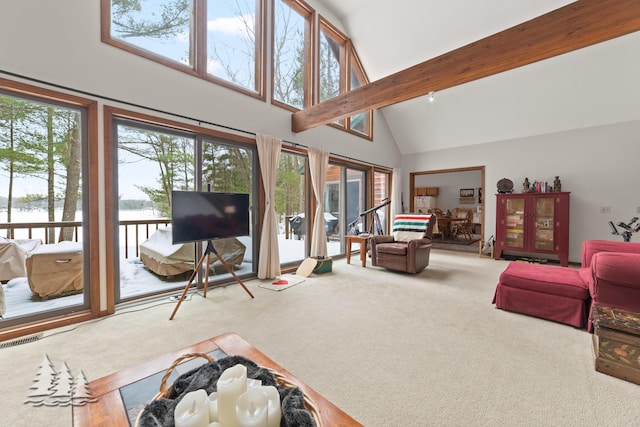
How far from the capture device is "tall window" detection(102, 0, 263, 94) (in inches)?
107

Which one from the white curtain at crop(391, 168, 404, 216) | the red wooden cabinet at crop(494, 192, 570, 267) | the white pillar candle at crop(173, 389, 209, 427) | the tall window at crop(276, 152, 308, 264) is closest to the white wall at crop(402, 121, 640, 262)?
the red wooden cabinet at crop(494, 192, 570, 267)

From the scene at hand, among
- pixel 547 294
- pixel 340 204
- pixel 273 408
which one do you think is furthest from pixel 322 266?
pixel 273 408

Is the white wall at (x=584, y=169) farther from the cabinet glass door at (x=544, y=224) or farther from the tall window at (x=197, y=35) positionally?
the tall window at (x=197, y=35)

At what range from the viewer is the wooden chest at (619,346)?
5.24 ft

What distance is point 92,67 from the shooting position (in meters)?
2.43

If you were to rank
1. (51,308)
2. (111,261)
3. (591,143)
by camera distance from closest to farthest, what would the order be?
1. (51,308)
2. (111,261)
3. (591,143)

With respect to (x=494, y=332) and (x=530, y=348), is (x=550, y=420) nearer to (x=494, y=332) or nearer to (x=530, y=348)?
(x=530, y=348)

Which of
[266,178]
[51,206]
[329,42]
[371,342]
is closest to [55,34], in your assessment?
[51,206]

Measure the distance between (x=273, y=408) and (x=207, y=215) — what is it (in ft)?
7.63

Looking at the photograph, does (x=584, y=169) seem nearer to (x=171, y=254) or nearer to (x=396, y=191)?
(x=396, y=191)

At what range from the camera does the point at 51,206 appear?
2.51 metres

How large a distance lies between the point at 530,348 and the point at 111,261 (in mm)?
3743

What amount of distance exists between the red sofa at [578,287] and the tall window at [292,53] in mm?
3891

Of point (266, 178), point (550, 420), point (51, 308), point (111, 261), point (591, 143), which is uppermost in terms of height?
point (591, 143)
